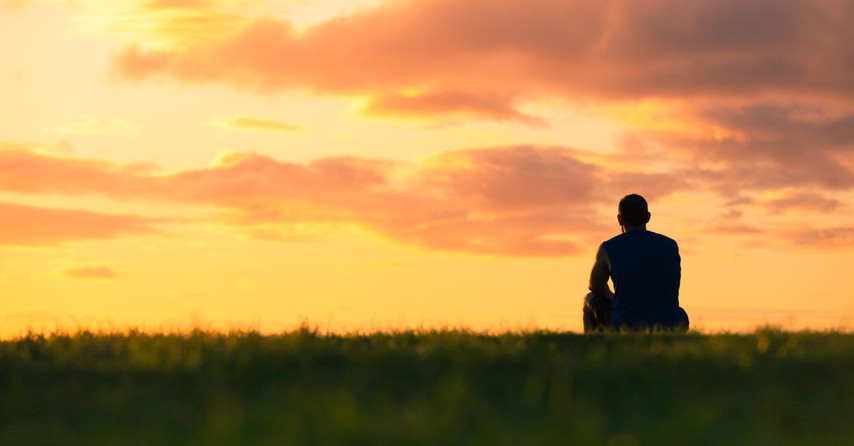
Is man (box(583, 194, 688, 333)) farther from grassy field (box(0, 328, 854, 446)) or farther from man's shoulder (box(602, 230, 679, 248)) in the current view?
grassy field (box(0, 328, 854, 446))

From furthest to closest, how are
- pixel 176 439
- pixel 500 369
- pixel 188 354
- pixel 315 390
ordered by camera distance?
pixel 188 354 < pixel 500 369 < pixel 315 390 < pixel 176 439

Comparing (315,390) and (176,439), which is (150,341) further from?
(176,439)

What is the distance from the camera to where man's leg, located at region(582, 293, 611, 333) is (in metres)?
14.2

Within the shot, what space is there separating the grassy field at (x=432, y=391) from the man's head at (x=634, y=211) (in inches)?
101

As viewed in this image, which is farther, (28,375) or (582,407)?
(28,375)

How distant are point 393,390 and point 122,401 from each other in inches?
83.8

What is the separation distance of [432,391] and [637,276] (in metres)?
5.65

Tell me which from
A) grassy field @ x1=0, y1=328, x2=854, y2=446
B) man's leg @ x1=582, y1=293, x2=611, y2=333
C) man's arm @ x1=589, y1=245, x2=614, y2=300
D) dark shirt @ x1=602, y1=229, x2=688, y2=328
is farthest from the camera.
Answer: man's leg @ x1=582, y1=293, x2=611, y2=333

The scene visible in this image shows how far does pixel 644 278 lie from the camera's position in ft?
44.7

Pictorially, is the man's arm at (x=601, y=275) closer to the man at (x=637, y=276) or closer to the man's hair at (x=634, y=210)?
the man at (x=637, y=276)

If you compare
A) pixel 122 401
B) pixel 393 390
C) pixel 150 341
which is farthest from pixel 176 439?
pixel 150 341

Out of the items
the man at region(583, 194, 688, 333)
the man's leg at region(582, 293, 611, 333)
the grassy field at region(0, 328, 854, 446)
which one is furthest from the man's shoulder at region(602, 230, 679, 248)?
the grassy field at region(0, 328, 854, 446)

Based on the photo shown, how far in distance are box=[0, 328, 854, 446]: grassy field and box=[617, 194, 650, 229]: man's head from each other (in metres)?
2.57

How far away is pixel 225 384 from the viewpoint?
356 inches
